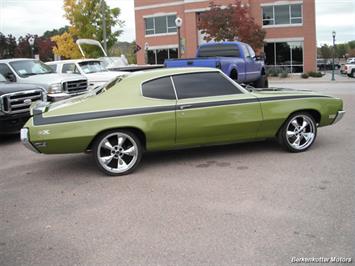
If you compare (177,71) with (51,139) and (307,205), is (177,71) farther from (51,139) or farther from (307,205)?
(307,205)

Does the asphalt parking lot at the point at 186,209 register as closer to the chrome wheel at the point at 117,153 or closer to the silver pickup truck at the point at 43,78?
the chrome wheel at the point at 117,153

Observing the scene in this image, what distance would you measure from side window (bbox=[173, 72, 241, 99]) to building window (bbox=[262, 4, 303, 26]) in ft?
116

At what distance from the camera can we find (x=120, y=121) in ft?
21.0

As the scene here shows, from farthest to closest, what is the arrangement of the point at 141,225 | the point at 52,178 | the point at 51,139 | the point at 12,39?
the point at 12,39 → the point at 52,178 → the point at 51,139 → the point at 141,225

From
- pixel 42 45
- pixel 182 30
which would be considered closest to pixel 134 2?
pixel 182 30

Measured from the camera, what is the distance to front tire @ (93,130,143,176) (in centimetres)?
644

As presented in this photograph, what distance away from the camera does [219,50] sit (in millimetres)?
15188

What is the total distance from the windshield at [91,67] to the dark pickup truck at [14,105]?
223 inches

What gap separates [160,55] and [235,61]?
112 feet

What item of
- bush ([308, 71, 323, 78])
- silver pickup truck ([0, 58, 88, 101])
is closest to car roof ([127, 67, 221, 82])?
silver pickup truck ([0, 58, 88, 101])

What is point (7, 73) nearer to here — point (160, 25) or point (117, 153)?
point (117, 153)

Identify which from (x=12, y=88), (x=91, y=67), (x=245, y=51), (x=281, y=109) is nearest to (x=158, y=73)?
(x=281, y=109)

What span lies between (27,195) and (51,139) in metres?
0.81

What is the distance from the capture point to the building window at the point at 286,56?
40625 mm
